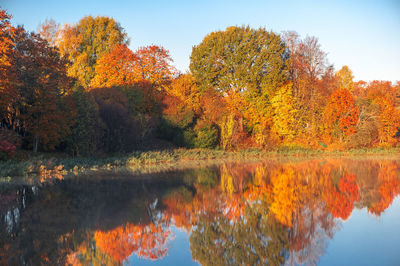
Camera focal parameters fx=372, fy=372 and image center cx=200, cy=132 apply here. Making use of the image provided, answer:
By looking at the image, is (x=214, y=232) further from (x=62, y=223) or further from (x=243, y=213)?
(x=62, y=223)

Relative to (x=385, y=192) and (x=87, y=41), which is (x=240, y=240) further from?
(x=87, y=41)

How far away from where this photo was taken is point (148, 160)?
23.2m

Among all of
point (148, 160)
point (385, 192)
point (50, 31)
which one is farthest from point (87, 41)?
point (385, 192)

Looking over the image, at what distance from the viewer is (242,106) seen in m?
35.8

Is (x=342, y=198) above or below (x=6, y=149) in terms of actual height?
below

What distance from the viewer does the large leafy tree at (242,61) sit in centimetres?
3522

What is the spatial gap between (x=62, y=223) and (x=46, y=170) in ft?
35.0

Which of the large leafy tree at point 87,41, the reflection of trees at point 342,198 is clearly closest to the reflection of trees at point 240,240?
the reflection of trees at point 342,198

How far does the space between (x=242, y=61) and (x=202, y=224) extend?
29885mm

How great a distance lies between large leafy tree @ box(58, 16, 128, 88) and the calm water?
3132 cm

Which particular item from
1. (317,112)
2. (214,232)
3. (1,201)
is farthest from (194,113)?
(214,232)

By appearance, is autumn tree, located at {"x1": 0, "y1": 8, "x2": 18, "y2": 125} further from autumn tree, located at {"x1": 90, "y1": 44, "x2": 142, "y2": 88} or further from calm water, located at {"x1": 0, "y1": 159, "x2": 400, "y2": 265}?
autumn tree, located at {"x1": 90, "y1": 44, "x2": 142, "y2": 88}

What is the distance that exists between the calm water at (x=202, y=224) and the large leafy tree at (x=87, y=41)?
31.3 metres

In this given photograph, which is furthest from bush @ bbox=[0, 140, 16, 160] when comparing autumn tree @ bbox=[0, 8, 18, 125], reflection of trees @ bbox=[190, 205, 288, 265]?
reflection of trees @ bbox=[190, 205, 288, 265]
